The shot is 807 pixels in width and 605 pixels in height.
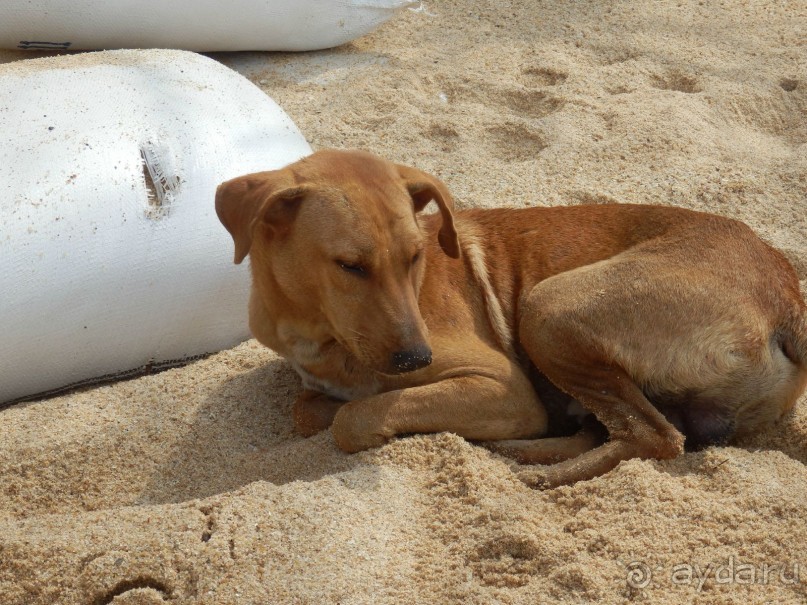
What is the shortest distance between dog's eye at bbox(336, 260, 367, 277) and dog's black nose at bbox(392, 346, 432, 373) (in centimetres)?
33

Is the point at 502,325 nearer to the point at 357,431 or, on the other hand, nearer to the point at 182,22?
the point at 357,431

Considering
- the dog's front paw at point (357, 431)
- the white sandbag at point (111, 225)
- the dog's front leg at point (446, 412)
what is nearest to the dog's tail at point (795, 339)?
the dog's front leg at point (446, 412)

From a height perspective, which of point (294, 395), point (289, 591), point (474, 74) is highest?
point (474, 74)

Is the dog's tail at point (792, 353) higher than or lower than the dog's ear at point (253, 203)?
lower

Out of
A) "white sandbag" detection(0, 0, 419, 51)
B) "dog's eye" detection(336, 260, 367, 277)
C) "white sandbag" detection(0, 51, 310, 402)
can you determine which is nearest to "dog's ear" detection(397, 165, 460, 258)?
"dog's eye" detection(336, 260, 367, 277)

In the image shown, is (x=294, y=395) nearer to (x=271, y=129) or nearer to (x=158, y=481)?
(x=158, y=481)

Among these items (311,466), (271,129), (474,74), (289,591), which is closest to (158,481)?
(311,466)

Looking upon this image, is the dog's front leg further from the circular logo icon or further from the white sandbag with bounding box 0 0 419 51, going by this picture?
the white sandbag with bounding box 0 0 419 51

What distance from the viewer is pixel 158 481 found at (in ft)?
12.7

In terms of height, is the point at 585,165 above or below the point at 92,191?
below

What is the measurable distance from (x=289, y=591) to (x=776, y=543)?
1.58 m

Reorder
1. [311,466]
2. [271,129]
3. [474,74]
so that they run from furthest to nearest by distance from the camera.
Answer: [474,74], [271,129], [311,466]

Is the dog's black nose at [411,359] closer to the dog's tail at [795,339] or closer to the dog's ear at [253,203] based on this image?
the dog's ear at [253,203]

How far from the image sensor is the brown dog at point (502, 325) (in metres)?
3.68
